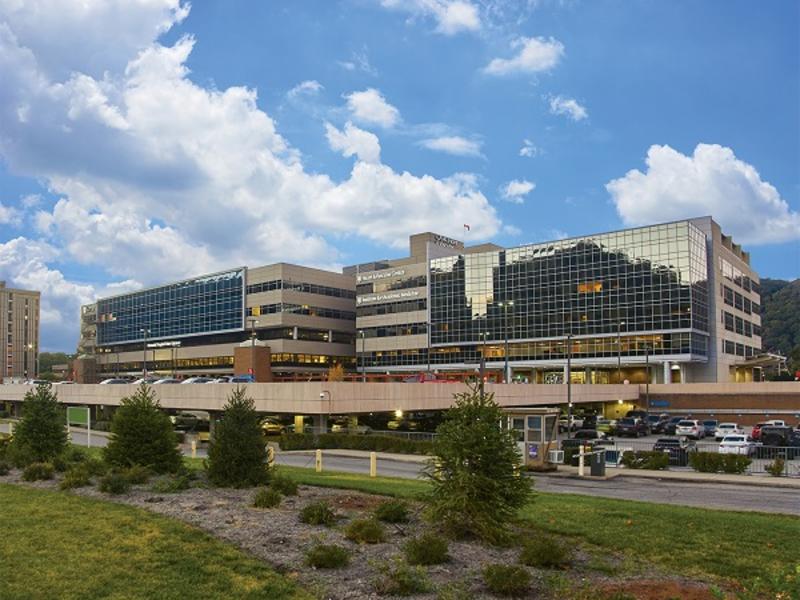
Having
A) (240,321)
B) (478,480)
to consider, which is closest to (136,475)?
(478,480)

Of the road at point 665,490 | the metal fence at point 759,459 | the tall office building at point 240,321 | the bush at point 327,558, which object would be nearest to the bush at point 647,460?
the metal fence at point 759,459

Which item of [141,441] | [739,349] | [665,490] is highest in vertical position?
[739,349]

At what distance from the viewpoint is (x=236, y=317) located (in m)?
126

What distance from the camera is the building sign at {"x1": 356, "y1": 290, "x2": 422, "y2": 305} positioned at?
121 m

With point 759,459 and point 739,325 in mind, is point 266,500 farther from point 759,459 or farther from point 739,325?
point 739,325

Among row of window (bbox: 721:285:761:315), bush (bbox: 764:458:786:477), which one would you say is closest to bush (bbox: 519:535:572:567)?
bush (bbox: 764:458:786:477)

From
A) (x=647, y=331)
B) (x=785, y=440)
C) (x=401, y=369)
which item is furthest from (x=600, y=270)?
(x=785, y=440)

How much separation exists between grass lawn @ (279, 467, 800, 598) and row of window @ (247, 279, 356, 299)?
337 ft

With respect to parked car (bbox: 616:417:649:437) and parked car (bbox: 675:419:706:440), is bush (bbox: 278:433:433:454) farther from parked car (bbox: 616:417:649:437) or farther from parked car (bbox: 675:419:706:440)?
parked car (bbox: 675:419:706:440)

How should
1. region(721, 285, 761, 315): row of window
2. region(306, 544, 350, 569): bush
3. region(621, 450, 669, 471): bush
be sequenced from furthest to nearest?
1. region(721, 285, 761, 315): row of window
2. region(621, 450, 669, 471): bush
3. region(306, 544, 350, 569): bush

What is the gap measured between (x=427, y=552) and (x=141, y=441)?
13.5 metres

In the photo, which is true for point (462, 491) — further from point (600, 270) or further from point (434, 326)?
point (434, 326)

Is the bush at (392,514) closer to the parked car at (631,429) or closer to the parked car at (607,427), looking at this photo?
the parked car at (607,427)

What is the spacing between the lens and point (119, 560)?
11.9m
